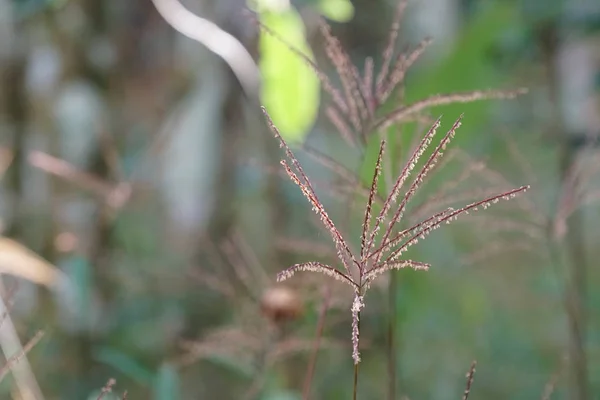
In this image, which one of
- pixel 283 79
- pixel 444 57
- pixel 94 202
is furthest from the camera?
pixel 94 202

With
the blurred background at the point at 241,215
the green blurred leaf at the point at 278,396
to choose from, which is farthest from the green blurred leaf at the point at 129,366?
the green blurred leaf at the point at 278,396

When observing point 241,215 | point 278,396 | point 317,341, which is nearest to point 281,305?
point 278,396

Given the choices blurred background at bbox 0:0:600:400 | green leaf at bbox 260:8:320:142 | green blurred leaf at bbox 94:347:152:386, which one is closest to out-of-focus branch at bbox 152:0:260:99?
blurred background at bbox 0:0:600:400

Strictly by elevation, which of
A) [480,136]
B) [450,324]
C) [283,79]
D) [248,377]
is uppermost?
[480,136]

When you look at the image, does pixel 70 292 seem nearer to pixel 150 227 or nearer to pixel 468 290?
pixel 150 227

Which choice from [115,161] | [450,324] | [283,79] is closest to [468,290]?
[450,324]

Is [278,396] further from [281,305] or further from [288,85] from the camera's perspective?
[288,85]

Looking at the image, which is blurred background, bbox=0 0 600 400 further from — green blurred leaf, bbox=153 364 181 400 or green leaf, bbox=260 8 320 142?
green leaf, bbox=260 8 320 142
